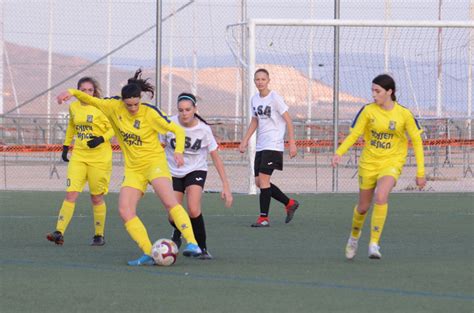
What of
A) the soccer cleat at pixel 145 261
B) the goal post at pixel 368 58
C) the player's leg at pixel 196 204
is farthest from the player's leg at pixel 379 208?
the goal post at pixel 368 58

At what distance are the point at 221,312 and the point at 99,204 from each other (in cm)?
496

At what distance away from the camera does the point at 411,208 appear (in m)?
17.2

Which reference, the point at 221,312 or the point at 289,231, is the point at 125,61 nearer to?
the point at 289,231

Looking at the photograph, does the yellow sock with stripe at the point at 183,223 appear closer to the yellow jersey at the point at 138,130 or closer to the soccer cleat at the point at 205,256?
the soccer cleat at the point at 205,256

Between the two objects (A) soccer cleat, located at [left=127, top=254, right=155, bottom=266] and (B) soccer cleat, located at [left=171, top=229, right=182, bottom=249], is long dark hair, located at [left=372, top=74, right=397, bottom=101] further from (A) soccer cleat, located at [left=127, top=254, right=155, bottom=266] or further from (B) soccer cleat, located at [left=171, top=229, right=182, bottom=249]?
(A) soccer cleat, located at [left=127, top=254, right=155, bottom=266]

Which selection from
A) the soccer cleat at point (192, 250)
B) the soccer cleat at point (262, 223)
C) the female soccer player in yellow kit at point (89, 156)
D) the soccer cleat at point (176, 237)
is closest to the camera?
the soccer cleat at point (192, 250)

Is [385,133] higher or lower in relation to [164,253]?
higher

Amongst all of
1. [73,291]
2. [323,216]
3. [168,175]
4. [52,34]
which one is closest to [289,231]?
[323,216]

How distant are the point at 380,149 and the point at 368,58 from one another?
11267 mm

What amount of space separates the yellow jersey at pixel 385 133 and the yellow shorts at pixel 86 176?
288cm

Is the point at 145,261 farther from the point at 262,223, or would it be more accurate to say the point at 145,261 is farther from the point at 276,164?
the point at 276,164

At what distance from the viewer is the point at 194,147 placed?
35.2 ft

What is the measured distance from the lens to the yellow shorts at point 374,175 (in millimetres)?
10469

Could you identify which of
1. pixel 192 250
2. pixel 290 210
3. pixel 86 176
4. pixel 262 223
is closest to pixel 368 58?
pixel 290 210
